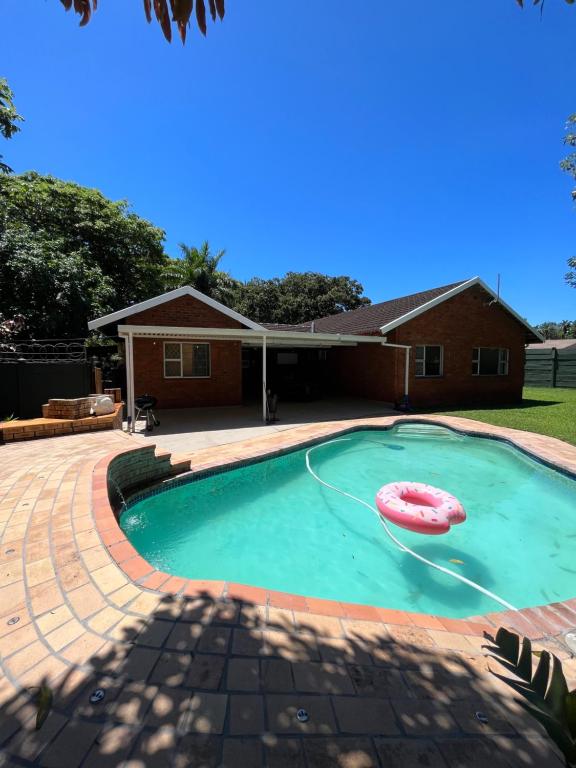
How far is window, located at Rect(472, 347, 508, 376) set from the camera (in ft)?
52.2

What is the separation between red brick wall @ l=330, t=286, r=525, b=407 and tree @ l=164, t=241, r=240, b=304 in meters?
12.6

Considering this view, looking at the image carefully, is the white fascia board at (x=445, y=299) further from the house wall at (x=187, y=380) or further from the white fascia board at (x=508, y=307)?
the house wall at (x=187, y=380)

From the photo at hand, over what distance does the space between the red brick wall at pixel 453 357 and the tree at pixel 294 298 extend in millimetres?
19318

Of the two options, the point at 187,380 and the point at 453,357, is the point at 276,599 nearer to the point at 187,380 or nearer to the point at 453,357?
the point at 187,380


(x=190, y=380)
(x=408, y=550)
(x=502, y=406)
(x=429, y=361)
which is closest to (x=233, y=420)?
(x=190, y=380)

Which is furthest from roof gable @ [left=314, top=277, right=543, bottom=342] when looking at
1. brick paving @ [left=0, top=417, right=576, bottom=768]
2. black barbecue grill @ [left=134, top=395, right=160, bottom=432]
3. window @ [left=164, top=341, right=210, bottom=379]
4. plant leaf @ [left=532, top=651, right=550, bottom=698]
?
plant leaf @ [left=532, top=651, right=550, bottom=698]

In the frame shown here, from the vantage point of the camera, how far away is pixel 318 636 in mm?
2250

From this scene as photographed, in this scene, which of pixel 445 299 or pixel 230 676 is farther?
pixel 445 299

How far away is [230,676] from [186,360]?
11699 millimetres

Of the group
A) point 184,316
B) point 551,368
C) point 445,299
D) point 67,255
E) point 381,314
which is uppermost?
point 67,255

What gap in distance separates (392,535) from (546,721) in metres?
4.24

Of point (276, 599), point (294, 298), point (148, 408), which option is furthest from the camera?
point (294, 298)

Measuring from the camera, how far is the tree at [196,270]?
23230 mm

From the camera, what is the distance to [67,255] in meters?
16.1
